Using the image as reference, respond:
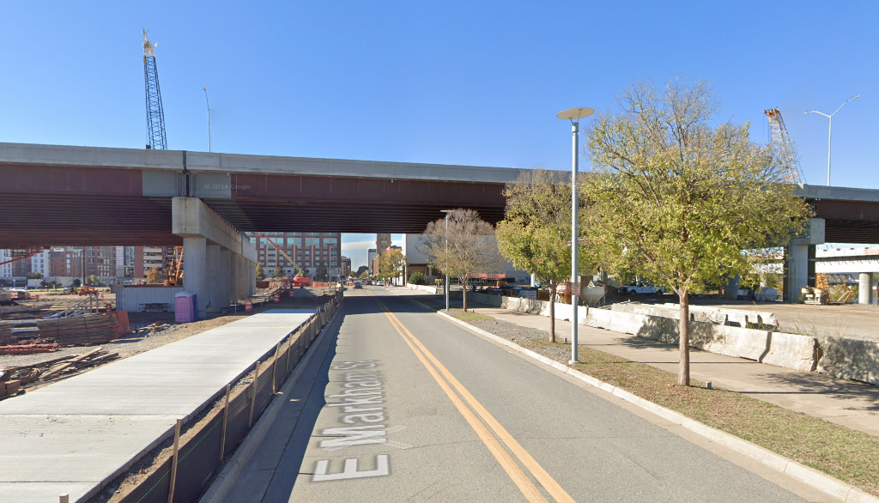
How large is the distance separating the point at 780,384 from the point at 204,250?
34998 millimetres

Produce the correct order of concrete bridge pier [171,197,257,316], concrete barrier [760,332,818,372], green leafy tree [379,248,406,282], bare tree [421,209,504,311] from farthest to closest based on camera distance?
1. green leafy tree [379,248,406,282]
2. bare tree [421,209,504,311]
3. concrete bridge pier [171,197,257,316]
4. concrete barrier [760,332,818,372]

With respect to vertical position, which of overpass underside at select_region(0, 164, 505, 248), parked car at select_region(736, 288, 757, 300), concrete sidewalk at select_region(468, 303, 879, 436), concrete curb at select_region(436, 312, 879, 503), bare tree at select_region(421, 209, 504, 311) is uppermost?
overpass underside at select_region(0, 164, 505, 248)

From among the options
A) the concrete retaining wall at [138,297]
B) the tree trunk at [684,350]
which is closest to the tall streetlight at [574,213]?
the tree trunk at [684,350]

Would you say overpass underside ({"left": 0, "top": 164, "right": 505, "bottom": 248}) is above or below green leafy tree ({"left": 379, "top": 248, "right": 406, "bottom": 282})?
above

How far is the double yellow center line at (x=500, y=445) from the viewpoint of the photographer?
5168 millimetres

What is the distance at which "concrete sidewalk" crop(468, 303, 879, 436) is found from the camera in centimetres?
799

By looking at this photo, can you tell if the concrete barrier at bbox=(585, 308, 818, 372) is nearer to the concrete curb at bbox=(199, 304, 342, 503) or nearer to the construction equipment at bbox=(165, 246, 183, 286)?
the concrete curb at bbox=(199, 304, 342, 503)

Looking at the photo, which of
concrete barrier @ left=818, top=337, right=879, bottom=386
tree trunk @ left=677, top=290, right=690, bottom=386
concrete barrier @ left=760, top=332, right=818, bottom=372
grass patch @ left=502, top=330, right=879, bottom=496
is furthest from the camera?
concrete barrier @ left=760, top=332, right=818, bottom=372

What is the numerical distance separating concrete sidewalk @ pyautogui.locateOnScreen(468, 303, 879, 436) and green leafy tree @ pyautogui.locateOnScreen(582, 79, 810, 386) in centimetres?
175

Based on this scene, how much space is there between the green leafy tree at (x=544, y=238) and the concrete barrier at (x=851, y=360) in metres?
6.98

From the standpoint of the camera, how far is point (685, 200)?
9344 mm

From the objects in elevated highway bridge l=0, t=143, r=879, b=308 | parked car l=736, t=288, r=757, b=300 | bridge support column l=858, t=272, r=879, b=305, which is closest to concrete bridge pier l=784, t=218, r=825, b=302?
elevated highway bridge l=0, t=143, r=879, b=308

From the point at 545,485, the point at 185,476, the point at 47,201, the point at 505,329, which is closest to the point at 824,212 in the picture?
the point at 505,329

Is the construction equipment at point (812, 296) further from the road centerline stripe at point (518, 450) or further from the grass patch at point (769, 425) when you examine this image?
the road centerline stripe at point (518, 450)
